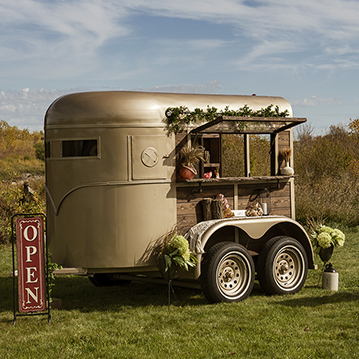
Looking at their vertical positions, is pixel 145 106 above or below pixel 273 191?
above

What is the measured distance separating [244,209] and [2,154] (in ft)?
136

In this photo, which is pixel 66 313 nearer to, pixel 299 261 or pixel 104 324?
pixel 104 324

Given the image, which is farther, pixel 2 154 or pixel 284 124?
pixel 2 154

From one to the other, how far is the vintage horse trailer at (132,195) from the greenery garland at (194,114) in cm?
9

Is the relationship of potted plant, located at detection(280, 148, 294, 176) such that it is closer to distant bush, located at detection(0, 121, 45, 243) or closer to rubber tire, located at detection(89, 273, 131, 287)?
rubber tire, located at detection(89, 273, 131, 287)

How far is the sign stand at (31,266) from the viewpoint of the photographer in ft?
24.3

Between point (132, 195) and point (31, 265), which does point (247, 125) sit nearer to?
point (132, 195)

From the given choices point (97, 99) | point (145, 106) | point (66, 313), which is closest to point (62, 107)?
point (97, 99)

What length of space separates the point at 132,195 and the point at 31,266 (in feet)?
5.35

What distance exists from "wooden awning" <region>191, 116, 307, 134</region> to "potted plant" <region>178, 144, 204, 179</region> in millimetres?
310


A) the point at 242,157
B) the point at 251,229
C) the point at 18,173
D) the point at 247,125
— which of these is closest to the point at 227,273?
the point at 251,229

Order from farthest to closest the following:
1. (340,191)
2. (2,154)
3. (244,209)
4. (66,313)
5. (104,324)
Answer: (2,154), (340,191), (244,209), (66,313), (104,324)

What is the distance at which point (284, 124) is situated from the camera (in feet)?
31.0

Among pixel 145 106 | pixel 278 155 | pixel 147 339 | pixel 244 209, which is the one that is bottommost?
pixel 147 339
